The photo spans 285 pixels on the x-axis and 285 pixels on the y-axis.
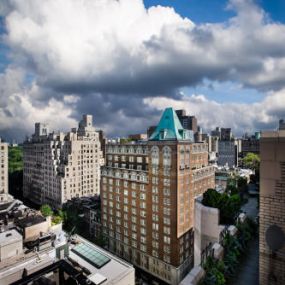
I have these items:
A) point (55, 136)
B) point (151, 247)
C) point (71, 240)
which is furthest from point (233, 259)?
point (55, 136)

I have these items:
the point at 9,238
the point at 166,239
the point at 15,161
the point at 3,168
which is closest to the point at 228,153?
the point at 166,239

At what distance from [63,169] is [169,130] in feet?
163

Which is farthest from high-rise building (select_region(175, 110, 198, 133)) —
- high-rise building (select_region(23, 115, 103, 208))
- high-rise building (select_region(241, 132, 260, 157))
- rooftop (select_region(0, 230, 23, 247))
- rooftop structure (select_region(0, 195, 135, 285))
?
rooftop (select_region(0, 230, 23, 247))

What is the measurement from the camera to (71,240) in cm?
3136

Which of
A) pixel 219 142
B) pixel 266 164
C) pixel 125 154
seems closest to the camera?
pixel 266 164

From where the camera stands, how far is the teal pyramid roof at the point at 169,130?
5081 cm

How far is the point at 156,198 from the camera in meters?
49.1

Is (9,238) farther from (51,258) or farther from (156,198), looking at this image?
(156,198)

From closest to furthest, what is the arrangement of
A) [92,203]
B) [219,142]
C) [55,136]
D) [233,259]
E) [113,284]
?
[113,284], [233,259], [92,203], [55,136], [219,142]

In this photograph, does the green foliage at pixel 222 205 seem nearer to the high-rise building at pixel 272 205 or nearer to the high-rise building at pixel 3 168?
the high-rise building at pixel 272 205

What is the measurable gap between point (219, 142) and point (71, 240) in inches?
5958

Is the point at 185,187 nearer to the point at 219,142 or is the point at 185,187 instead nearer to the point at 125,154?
the point at 125,154

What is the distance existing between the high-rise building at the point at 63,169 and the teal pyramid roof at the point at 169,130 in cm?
4290

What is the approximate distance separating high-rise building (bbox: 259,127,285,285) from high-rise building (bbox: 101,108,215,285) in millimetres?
35895
